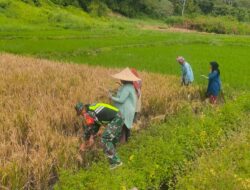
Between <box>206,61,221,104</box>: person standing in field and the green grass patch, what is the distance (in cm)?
139

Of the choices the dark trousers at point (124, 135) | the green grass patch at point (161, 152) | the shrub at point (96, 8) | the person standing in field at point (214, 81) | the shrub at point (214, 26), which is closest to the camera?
the green grass patch at point (161, 152)

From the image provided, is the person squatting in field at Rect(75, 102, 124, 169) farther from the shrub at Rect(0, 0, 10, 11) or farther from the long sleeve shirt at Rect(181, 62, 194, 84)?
the shrub at Rect(0, 0, 10, 11)

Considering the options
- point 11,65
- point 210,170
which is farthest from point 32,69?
A: point 210,170

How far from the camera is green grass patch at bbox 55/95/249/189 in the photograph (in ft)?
15.1

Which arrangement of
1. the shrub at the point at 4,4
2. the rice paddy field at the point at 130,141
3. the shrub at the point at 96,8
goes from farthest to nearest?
the shrub at the point at 96,8 < the shrub at the point at 4,4 < the rice paddy field at the point at 130,141

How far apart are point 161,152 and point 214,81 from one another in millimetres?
4423

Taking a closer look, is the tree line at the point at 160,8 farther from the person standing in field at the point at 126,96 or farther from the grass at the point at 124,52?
the person standing in field at the point at 126,96

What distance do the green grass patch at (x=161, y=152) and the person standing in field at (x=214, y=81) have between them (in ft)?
4.56

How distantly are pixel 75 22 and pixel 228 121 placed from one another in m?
23.8

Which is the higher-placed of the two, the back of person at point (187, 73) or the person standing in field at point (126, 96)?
the person standing in field at point (126, 96)

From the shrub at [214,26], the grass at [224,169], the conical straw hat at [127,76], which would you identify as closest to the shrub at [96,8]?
the shrub at [214,26]

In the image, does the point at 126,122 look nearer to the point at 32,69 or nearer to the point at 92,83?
the point at 92,83

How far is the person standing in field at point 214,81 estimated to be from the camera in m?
9.59

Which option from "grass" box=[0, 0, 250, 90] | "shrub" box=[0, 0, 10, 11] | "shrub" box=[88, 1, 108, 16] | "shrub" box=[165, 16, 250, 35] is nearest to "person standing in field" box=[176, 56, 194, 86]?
"grass" box=[0, 0, 250, 90]
